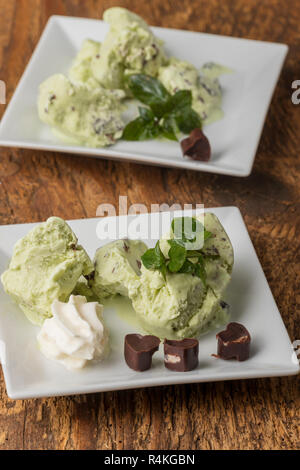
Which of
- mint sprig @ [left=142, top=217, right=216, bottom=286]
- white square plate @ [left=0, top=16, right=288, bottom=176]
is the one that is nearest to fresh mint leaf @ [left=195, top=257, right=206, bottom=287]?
mint sprig @ [left=142, top=217, right=216, bottom=286]

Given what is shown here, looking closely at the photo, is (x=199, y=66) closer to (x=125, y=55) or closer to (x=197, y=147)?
(x=125, y=55)

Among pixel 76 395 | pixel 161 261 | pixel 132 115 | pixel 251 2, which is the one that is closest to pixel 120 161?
pixel 132 115

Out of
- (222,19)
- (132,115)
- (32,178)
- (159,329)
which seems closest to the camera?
(159,329)

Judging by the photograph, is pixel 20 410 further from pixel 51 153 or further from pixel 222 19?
pixel 222 19

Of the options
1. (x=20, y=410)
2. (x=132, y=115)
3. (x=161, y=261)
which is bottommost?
(x=20, y=410)

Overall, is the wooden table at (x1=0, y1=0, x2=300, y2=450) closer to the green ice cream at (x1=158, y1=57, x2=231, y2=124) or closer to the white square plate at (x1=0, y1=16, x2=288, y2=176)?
the white square plate at (x1=0, y1=16, x2=288, y2=176)

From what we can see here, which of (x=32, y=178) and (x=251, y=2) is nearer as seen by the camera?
(x=32, y=178)
